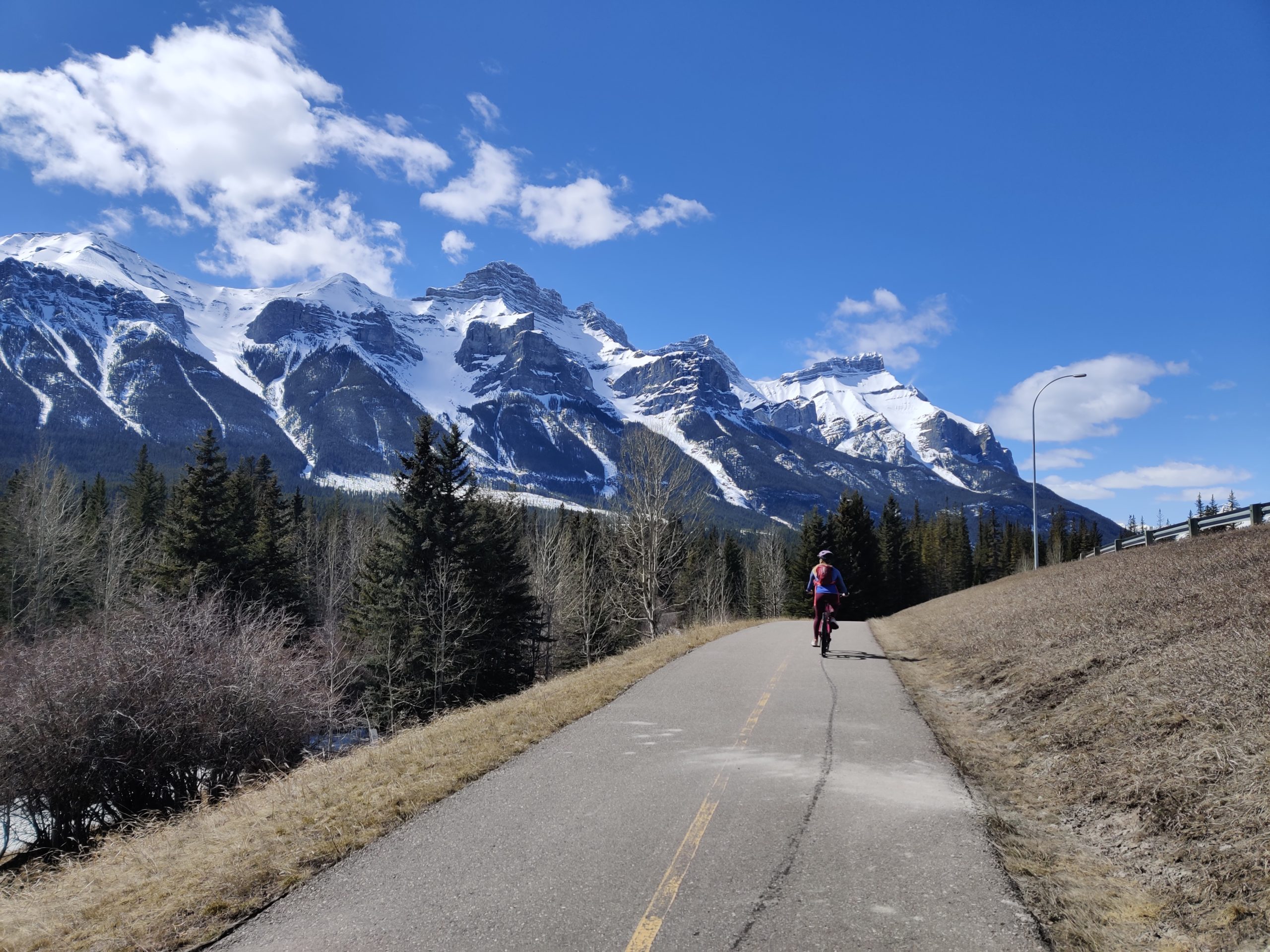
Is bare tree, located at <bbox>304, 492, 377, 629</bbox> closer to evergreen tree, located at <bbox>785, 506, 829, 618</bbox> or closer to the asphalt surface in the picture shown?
evergreen tree, located at <bbox>785, 506, 829, 618</bbox>

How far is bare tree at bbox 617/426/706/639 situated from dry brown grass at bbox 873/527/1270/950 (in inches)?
532

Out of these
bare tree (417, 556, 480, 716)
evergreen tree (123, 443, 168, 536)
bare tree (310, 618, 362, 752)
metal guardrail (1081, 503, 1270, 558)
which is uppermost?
evergreen tree (123, 443, 168, 536)

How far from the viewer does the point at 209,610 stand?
18.8 meters

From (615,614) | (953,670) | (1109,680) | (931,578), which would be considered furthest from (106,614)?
(931,578)

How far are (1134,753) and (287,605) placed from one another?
32.8m

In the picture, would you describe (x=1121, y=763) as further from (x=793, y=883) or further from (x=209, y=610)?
(x=209, y=610)

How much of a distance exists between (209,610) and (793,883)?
18951 mm

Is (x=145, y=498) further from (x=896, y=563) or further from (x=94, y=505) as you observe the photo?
(x=896, y=563)

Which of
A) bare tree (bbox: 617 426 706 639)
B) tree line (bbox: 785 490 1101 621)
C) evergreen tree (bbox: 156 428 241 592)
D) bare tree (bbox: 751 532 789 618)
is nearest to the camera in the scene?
bare tree (bbox: 617 426 706 639)

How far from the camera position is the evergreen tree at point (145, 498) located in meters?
55.7

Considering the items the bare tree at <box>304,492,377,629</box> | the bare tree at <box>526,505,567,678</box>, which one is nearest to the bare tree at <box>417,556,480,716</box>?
the bare tree at <box>526,505,567,678</box>

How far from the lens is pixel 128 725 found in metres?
13.7

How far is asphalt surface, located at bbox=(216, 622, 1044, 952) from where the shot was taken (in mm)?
4191

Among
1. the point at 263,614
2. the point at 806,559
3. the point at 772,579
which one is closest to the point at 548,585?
the point at 263,614
